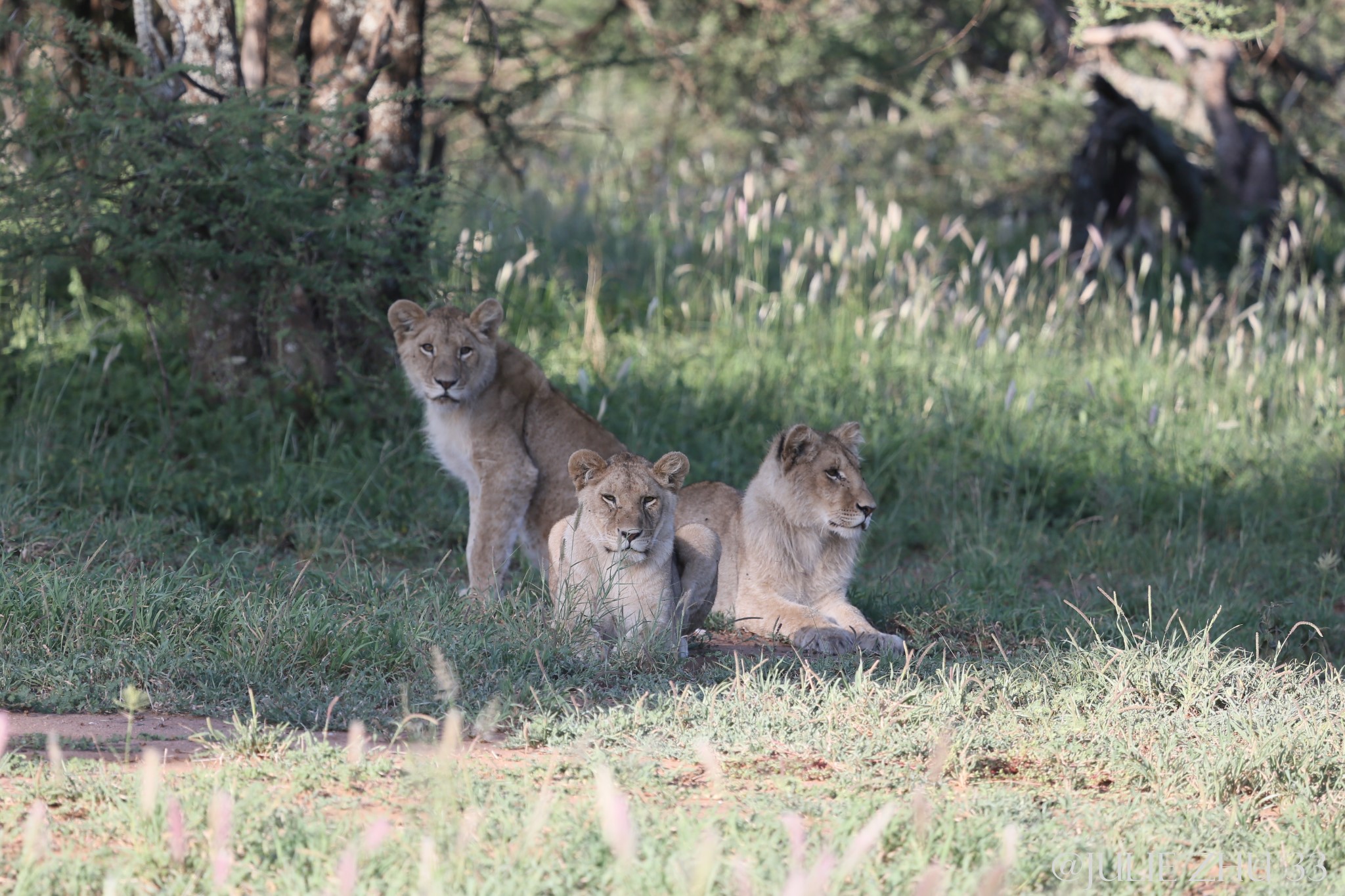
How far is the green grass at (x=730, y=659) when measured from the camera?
3.56m

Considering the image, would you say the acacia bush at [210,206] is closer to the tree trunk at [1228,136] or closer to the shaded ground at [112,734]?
the shaded ground at [112,734]

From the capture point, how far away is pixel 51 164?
768 cm

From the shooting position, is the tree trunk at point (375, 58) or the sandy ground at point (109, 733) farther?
the tree trunk at point (375, 58)

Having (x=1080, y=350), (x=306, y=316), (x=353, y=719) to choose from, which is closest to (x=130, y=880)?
(x=353, y=719)

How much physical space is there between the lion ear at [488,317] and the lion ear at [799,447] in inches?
61.8

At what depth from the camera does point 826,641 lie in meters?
5.72

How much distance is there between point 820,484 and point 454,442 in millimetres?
1872

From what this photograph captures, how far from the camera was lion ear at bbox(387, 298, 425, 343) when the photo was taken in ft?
22.0

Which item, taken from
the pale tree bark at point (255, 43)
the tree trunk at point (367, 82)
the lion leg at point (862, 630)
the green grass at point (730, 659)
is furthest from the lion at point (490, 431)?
the pale tree bark at point (255, 43)

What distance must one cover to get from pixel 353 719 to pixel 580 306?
5916mm

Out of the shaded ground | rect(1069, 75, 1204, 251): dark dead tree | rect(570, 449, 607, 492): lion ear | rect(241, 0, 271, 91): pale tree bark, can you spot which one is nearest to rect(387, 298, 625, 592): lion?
rect(570, 449, 607, 492): lion ear

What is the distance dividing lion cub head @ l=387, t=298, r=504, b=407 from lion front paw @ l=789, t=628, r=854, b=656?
2.02 metres

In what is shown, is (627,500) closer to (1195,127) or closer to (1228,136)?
(1228,136)

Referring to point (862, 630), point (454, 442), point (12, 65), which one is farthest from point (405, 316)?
point (12, 65)
